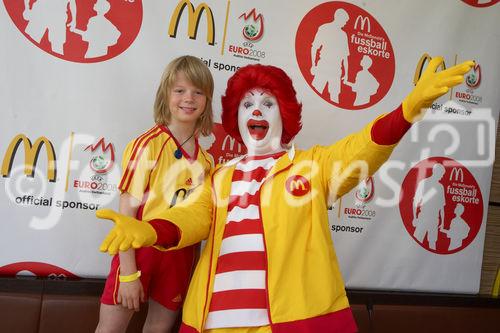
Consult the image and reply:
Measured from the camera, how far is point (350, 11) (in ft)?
7.43

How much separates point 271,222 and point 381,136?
37cm

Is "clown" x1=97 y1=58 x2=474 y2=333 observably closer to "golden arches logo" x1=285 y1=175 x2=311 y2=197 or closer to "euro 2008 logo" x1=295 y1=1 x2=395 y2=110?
Result: "golden arches logo" x1=285 y1=175 x2=311 y2=197

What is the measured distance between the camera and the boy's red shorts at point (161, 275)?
147 centimetres

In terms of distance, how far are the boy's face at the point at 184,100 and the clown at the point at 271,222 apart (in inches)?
6.1

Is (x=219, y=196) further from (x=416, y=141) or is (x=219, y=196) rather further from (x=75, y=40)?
(x=416, y=141)

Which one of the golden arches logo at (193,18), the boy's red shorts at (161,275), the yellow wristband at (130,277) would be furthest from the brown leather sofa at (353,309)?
the golden arches logo at (193,18)

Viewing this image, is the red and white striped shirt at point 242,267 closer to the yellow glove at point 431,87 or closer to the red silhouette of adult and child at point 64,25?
the yellow glove at point 431,87

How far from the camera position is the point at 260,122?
1455 mm

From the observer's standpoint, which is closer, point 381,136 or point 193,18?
point 381,136

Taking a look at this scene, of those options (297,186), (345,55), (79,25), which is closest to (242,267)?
(297,186)

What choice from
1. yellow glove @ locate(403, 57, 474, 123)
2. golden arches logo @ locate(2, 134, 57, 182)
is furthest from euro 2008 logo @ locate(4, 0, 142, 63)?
yellow glove @ locate(403, 57, 474, 123)

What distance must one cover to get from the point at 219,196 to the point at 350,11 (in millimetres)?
1285

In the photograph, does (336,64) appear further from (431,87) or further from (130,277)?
(130,277)

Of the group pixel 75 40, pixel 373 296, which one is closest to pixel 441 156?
pixel 373 296
